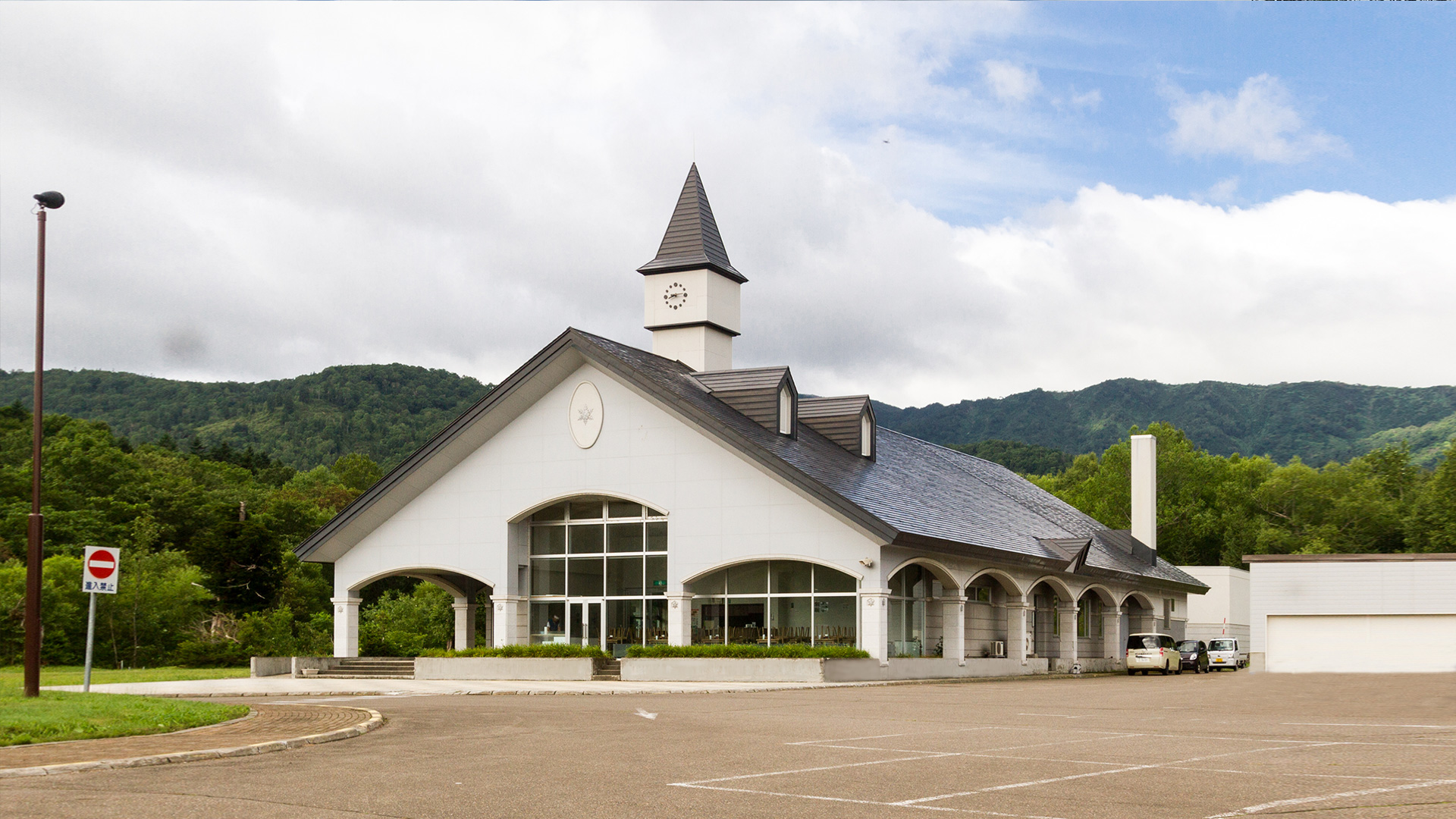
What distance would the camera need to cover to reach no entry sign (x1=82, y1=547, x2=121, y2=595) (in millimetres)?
20562

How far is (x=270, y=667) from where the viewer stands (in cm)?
3597

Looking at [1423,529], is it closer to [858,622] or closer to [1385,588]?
[1385,588]

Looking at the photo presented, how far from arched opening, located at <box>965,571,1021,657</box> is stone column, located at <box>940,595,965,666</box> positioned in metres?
1.11

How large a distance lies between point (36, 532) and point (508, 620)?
18728 mm

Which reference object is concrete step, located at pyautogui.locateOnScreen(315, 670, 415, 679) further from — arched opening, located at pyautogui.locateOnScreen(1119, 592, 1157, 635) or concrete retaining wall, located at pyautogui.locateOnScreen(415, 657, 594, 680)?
arched opening, located at pyautogui.locateOnScreen(1119, 592, 1157, 635)

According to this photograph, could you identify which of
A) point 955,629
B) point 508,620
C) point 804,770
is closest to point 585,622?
point 508,620

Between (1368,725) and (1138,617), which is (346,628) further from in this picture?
(1138,617)

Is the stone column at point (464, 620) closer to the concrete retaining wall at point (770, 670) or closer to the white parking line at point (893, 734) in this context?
the concrete retaining wall at point (770, 670)

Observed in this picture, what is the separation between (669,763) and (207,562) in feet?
140

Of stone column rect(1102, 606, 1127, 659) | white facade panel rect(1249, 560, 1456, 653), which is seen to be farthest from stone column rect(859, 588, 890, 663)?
white facade panel rect(1249, 560, 1456, 653)

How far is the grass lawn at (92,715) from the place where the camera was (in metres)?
14.1

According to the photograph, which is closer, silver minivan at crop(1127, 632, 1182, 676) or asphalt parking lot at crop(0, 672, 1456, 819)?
asphalt parking lot at crop(0, 672, 1456, 819)

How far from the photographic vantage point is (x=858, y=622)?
33625mm

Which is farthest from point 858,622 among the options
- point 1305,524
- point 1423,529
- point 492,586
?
point 1305,524
